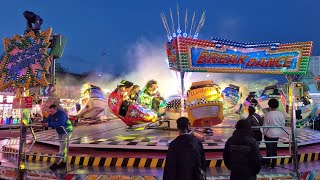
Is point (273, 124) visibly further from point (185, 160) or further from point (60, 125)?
point (60, 125)

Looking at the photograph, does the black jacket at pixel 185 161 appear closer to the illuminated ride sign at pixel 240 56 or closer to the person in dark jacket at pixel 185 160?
the person in dark jacket at pixel 185 160

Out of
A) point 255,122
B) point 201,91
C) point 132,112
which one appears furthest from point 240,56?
point 132,112

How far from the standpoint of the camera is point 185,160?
392cm

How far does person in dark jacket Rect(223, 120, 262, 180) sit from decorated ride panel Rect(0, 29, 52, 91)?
13.4 ft

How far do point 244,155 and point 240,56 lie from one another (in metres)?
6.38

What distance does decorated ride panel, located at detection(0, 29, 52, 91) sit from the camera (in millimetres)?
6801

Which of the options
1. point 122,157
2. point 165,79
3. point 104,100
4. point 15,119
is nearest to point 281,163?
point 122,157

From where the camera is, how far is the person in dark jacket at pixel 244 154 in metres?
4.23

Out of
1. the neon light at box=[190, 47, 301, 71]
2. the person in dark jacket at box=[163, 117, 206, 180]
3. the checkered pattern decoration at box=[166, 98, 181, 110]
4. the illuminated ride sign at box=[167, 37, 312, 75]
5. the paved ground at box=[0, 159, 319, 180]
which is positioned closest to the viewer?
the person in dark jacket at box=[163, 117, 206, 180]

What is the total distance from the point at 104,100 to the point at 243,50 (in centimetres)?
748

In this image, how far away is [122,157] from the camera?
7.19 m

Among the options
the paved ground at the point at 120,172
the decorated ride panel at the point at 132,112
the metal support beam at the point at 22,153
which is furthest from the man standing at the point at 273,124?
the decorated ride panel at the point at 132,112

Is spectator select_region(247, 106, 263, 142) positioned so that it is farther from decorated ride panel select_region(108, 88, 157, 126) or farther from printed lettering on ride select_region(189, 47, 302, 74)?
decorated ride panel select_region(108, 88, 157, 126)

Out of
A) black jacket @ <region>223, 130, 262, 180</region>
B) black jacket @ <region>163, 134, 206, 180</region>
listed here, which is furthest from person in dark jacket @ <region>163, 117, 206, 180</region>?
black jacket @ <region>223, 130, 262, 180</region>
